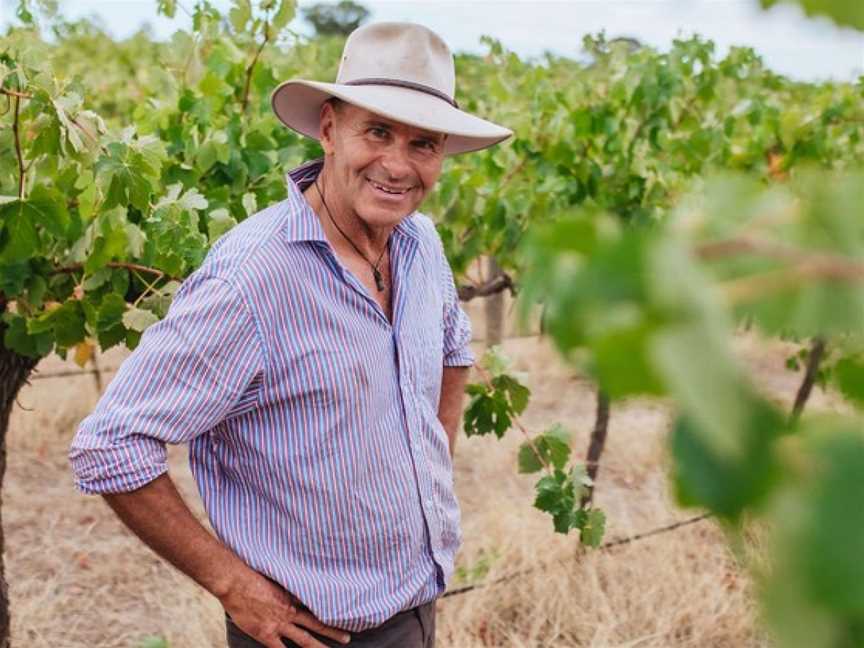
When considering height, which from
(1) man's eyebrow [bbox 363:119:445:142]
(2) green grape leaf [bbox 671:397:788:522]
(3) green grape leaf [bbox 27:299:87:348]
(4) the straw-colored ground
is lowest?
(4) the straw-colored ground

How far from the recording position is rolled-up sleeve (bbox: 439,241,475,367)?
8.02 feet

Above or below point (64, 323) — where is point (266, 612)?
below

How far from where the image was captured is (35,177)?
2.33m

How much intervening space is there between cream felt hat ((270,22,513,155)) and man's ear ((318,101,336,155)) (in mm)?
37

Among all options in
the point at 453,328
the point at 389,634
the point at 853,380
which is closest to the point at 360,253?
the point at 453,328

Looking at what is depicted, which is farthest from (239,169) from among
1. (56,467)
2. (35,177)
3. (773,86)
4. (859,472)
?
(773,86)

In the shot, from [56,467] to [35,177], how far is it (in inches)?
146

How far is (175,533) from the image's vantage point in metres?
1.79

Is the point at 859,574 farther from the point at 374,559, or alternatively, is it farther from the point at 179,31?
the point at 179,31

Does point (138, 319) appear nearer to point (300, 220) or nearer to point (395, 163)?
point (300, 220)

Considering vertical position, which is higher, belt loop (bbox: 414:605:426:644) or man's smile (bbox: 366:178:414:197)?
man's smile (bbox: 366:178:414:197)

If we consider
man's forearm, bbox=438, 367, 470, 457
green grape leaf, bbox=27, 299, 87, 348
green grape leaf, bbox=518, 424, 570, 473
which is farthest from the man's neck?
green grape leaf, bbox=518, 424, 570, 473

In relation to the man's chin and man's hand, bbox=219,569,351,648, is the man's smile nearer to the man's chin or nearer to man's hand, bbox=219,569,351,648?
the man's chin

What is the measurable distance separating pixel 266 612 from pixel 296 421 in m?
0.37
